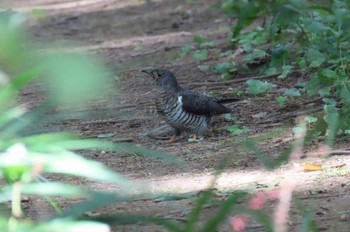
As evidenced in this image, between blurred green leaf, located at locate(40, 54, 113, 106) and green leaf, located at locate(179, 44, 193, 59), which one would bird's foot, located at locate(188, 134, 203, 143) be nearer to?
green leaf, located at locate(179, 44, 193, 59)

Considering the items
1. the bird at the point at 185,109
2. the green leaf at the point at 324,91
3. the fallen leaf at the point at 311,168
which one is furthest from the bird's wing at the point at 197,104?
the fallen leaf at the point at 311,168

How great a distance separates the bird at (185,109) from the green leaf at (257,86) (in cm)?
54

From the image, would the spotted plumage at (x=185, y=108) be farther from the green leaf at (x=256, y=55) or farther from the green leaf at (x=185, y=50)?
the green leaf at (x=185, y=50)

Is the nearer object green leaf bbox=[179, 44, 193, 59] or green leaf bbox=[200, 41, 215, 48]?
green leaf bbox=[179, 44, 193, 59]

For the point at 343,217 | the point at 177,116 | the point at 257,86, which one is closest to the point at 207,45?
the point at 257,86

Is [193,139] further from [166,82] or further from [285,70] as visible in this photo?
[285,70]

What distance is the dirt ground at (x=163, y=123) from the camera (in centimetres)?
462

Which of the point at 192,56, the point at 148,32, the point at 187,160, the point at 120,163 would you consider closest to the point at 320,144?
the point at 187,160

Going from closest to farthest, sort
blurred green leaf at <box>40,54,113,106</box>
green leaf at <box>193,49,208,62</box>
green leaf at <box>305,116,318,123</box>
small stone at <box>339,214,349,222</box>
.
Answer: blurred green leaf at <box>40,54,113,106</box>
small stone at <box>339,214,349,222</box>
green leaf at <box>305,116,318,123</box>
green leaf at <box>193,49,208,62</box>

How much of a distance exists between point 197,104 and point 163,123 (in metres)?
0.59

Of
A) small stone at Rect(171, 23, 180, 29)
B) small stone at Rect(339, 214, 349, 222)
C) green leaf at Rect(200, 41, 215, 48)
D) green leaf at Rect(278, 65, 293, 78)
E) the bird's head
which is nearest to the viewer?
small stone at Rect(339, 214, 349, 222)

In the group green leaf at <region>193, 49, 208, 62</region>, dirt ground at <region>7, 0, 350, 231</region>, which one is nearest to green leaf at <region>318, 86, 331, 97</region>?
dirt ground at <region>7, 0, 350, 231</region>

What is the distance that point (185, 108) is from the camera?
7.41m

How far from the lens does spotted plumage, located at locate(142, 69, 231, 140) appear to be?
7348mm
